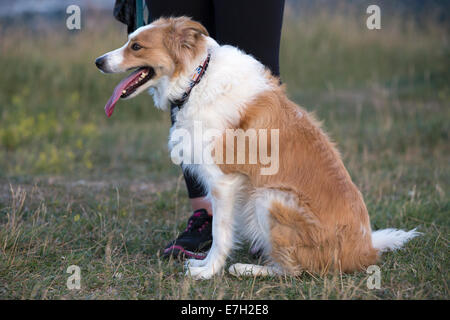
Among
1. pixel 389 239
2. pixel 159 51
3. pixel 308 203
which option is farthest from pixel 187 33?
pixel 389 239

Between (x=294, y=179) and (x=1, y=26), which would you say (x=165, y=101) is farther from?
(x=1, y=26)

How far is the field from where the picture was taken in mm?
2650

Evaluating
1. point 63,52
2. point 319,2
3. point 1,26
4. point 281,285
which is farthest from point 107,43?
point 281,285

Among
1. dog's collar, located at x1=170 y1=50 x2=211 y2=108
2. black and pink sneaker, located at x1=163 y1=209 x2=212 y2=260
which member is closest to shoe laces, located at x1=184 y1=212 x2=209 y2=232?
black and pink sneaker, located at x1=163 y1=209 x2=212 y2=260

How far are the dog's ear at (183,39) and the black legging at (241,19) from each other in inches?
11.3

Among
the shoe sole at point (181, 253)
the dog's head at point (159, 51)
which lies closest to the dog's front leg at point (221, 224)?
the shoe sole at point (181, 253)

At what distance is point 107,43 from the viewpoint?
26.6 feet

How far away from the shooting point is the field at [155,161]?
104 inches

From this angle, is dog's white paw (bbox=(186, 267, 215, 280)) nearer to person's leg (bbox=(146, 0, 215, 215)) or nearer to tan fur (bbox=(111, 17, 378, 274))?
tan fur (bbox=(111, 17, 378, 274))

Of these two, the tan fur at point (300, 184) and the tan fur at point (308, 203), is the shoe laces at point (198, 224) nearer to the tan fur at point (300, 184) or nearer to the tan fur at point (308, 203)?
the tan fur at point (300, 184)

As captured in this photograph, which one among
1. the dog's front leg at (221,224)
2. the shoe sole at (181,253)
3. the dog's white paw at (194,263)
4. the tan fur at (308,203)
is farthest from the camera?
the shoe sole at (181,253)

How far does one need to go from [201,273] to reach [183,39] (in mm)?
1314

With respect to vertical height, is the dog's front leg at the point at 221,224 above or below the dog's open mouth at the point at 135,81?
below

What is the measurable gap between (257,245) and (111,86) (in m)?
5.28
